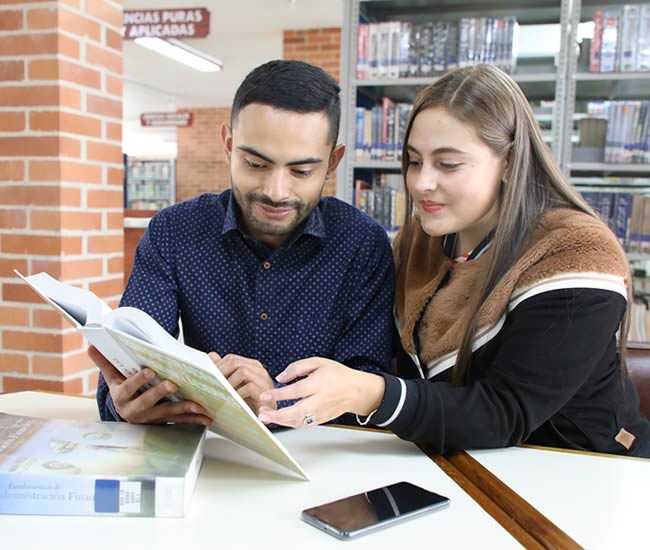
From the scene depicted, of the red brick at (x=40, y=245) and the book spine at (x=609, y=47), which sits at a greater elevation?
the book spine at (x=609, y=47)

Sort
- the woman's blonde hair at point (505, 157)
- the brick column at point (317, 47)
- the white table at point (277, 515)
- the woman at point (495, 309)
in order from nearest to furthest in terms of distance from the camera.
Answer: the white table at point (277, 515)
the woman at point (495, 309)
the woman's blonde hair at point (505, 157)
the brick column at point (317, 47)

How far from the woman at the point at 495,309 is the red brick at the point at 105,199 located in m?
1.10

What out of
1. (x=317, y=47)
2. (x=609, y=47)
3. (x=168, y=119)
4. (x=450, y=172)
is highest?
(x=317, y=47)

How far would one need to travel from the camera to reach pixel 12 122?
6.23 ft

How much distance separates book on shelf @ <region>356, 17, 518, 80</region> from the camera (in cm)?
288

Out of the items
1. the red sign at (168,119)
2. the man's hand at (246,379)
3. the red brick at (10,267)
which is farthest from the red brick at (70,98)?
the red sign at (168,119)

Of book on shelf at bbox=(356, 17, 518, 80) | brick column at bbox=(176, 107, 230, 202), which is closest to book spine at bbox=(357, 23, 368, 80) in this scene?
book on shelf at bbox=(356, 17, 518, 80)

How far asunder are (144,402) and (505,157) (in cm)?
78

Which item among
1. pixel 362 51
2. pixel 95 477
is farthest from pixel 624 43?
pixel 95 477

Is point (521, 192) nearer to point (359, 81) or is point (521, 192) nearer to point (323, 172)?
point (323, 172)

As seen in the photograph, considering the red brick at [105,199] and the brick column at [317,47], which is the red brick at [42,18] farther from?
the brick column at [317,47]

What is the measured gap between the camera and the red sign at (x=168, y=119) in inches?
437

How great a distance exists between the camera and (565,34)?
2.67 m

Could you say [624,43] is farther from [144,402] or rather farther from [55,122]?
[144,402]
